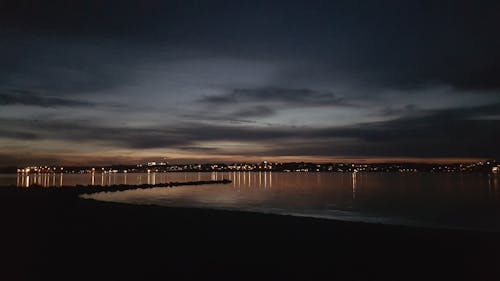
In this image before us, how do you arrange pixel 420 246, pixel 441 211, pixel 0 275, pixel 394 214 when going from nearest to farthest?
pixel 0 275
pixel 420 246
pixel 394 214
pixel 441 211

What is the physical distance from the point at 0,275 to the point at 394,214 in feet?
129

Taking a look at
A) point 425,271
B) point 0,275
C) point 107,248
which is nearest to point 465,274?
point 425,271

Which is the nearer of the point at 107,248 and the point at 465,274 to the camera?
the point at 465,274

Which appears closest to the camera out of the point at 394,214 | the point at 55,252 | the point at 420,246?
the point at 55,252

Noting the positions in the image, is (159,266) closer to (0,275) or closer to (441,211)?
(0,275)

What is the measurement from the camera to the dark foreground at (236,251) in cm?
998

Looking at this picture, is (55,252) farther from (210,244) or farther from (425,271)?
(425,271)

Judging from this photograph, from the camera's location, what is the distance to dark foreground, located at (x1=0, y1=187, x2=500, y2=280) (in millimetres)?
9984

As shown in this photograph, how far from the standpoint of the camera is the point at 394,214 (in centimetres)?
4262

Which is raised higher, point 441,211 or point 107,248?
point 107,248

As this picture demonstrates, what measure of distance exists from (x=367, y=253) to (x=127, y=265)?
6.95m

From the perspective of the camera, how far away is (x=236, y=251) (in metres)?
12.6

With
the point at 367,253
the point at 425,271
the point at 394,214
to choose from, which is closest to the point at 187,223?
the point at 367,253

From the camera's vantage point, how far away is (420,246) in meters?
13.7
